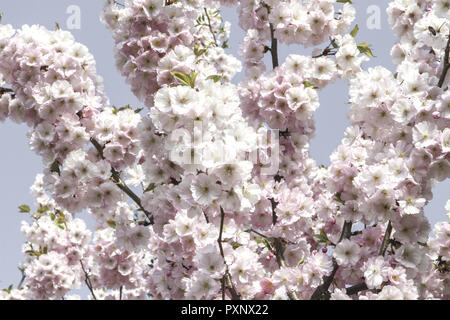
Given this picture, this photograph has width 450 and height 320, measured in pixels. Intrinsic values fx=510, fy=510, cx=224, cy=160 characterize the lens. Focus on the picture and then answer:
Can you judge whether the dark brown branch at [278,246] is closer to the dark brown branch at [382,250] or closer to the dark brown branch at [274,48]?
the dark brown branch at [382,250]

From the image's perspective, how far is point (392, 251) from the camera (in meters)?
4.14

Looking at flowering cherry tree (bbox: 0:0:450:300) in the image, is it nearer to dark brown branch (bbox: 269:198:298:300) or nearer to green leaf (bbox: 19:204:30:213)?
dark brown branch (bbox: 269:198:298:300)

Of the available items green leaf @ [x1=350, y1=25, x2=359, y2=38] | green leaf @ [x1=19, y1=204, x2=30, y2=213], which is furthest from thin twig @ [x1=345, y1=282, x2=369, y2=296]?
green leaf @ [x1=19, y1=204, x2=30, y2=213]

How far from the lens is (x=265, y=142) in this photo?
4352 mm

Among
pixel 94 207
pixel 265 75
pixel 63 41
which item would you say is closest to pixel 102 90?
pixel 63 41

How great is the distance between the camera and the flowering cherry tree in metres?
3.60

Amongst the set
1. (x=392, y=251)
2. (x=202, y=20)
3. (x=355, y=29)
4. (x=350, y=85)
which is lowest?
(x=392, y=251)

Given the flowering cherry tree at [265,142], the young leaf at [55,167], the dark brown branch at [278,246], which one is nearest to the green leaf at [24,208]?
the flowering cherry tree at [265,142]

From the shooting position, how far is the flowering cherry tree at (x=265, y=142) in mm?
3600

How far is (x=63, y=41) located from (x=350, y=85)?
2567 millimetres

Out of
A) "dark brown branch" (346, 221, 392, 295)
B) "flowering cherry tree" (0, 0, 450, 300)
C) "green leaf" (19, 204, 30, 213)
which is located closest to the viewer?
"flowering cherry tree" (0, 0, 450, 300)

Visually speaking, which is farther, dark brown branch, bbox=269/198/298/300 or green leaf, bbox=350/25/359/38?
green leaf, bbox=350/25/359/38

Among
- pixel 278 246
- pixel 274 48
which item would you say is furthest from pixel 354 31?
pixel 278 246
